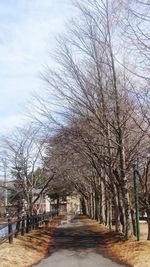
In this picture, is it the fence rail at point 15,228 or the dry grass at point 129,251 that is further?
the fence rail at point 15,228

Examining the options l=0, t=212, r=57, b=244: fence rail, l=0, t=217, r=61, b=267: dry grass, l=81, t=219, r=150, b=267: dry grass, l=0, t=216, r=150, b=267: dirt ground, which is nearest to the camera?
l=81, t=219, r=150, b=267: dry grass

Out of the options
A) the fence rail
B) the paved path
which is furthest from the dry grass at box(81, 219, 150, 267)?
the fence rail

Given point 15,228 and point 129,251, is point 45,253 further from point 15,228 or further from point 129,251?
point 15,228

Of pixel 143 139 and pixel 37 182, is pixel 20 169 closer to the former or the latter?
pixel 37 182

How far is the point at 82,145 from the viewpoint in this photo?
83.6ft

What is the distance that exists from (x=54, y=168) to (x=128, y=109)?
78.4ft

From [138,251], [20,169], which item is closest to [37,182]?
[20,169]

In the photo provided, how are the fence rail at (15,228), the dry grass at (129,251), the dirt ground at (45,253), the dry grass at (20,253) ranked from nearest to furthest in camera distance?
the dry grass at (129,251)
the dirt ground at (45,253)
the dry grass at (20,253)
the fence rail at (15,228)

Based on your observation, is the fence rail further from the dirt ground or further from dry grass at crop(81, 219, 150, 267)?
A: dry grass at crop(81, 219, 150, 267)

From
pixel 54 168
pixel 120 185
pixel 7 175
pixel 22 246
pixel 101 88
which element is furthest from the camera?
pixel 7 175

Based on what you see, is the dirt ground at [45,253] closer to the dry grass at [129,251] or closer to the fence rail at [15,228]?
the dry grass at [129,251]

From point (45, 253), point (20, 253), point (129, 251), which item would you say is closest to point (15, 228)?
point (45, 253)

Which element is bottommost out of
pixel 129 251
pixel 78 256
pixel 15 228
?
pixel 78 256

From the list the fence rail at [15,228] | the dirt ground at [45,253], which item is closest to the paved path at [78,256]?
the dirt ground at [45,253]
